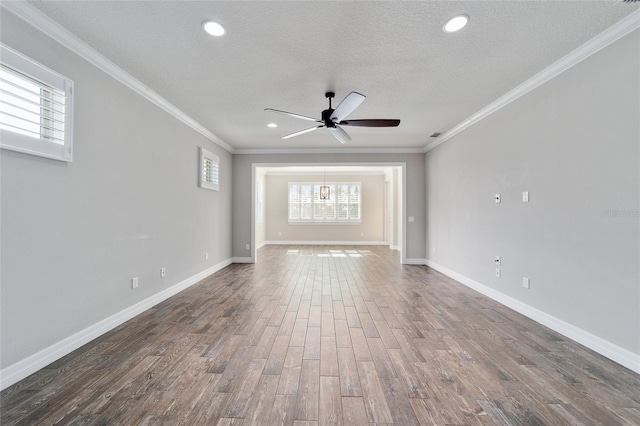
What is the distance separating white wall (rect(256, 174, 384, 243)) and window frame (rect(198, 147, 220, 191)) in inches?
192

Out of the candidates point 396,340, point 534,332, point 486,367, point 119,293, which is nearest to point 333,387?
point 396,340

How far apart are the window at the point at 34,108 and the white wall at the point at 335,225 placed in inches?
318

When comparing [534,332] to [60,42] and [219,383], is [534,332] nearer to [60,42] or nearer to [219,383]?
[219,383]

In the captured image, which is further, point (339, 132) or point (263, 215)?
point (263, 215)

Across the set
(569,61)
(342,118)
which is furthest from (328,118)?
(569,61)

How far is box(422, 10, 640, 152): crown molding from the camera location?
2088 mm

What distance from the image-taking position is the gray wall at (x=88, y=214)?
→ 74.5 inches

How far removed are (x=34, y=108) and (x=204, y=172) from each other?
2.82 m

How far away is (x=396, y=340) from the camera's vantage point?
2492 millimetres

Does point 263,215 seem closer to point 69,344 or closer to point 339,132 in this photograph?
point 339,132

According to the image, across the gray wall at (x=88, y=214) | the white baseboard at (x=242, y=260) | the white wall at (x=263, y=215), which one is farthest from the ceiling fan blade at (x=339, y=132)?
the white wall at (x=263, y=215)

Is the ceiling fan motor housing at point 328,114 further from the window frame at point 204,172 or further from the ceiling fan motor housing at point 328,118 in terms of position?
the window frame at point 204,172

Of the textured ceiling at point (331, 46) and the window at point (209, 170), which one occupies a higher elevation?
the textured ceiling at point (331, 46)

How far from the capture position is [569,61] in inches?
100
